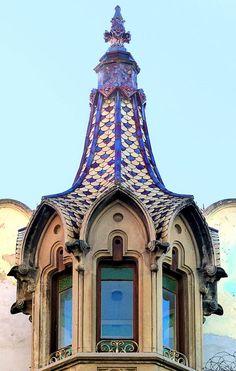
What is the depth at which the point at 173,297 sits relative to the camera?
28.5 metres

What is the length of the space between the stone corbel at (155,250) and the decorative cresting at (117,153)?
0.21 m

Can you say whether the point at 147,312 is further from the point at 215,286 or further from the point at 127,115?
the point at 127,115

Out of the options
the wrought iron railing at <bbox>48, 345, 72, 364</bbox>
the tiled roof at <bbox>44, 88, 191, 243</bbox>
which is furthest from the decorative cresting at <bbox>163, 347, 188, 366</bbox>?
the tiled roof at <bbox>44, 88, 191, 243</bbox>

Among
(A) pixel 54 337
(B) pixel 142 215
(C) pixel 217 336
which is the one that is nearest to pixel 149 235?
(B) pixel 142 215

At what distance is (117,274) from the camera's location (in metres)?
28.1

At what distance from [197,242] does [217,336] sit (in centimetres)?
328

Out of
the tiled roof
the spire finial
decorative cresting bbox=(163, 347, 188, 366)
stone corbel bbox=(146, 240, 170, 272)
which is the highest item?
the spire finial

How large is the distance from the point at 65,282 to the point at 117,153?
258 cm

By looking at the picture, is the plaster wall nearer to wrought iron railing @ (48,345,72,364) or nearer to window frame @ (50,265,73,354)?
window frame @ (50,265,73,354)

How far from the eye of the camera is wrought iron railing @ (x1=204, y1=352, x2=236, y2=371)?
99.3 ft

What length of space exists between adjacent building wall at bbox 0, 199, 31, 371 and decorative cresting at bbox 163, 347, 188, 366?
391 cm

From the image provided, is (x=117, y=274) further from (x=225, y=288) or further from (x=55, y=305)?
(x=225, y=288)

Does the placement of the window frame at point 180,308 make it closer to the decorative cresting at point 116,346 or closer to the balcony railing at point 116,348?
the balcony railing at point 116,348

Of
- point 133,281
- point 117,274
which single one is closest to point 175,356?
point 133,281
